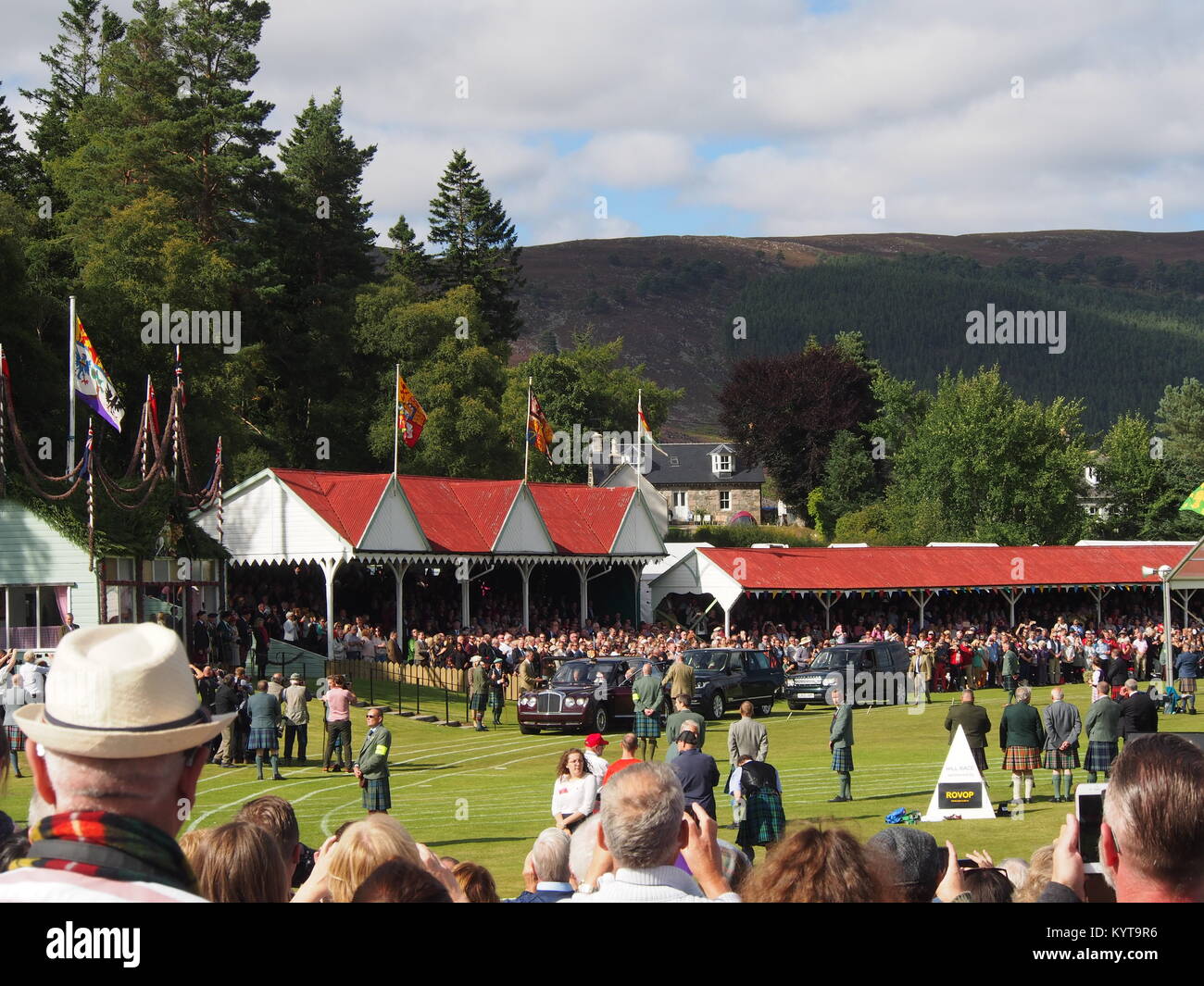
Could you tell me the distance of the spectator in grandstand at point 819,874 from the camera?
429 centimetres

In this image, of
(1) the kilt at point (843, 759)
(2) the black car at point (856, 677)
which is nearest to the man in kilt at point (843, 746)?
(1) the kilt at point (843, 759)

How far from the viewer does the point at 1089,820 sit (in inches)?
207

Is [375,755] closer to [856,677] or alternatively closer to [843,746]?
[843,746]

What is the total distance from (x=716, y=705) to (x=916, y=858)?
1131 inches

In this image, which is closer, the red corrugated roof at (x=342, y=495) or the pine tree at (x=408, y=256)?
the red corrugated roof at (x=342, y=495)

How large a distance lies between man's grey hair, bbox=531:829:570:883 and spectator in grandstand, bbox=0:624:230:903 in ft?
14.6

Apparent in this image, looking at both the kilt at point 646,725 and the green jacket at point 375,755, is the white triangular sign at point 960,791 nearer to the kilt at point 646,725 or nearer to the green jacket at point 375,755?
the green jacket at point 375,755

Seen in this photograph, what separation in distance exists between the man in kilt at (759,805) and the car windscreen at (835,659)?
24969 millimetres

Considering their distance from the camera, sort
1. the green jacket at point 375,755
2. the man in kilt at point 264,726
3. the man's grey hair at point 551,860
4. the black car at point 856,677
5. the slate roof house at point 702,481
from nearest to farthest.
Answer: the man's grey hair at point 551,860
the green jacket at point 375,755
the man in kilt at point 264,726
the black car at point 856,677
the slate roof house at point 702,481


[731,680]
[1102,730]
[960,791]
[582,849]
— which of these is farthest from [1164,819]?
[731,680]

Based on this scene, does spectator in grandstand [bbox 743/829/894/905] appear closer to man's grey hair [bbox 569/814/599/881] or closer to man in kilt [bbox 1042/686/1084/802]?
man's grey hair [bbox 569/814/599/881]

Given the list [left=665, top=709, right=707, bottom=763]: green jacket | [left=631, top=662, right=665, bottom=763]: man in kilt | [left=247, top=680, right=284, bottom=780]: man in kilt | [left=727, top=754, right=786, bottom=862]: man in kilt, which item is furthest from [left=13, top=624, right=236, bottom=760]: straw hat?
[left=631, top=662, right=665, bottom=763]: man in kilt

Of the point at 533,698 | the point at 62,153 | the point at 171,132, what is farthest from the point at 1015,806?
the point at 62,153

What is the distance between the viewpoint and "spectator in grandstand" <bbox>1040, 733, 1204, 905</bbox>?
3.66m
